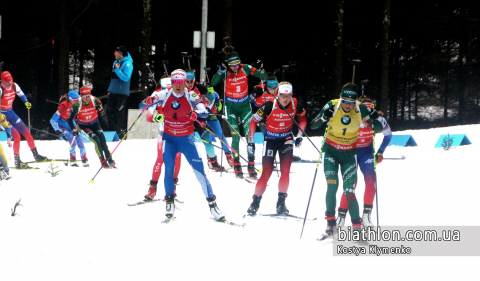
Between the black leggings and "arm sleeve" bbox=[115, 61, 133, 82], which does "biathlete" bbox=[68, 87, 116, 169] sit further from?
"arm sleeve" bbox=[115, 61, 133, 82]

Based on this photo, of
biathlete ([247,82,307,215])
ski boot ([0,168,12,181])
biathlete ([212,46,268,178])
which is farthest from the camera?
biathlete ([212,46,268,178])

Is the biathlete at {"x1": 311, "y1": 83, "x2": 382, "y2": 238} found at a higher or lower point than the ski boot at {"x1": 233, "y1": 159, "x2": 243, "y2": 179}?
higher

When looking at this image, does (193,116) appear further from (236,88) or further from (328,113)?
(236,88)

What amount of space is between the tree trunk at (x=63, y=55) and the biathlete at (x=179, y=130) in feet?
51.8

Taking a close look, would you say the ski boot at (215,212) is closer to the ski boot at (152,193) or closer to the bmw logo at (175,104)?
the bmw logo at (175,104)

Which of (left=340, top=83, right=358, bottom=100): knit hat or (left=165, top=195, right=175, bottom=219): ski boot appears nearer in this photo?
(left=340, top=83, right=358, bottom=100): knit hat

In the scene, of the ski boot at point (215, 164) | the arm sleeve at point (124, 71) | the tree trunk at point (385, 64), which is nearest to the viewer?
the ski boot at point (215, 164)

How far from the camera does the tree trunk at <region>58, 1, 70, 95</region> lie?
22453mm

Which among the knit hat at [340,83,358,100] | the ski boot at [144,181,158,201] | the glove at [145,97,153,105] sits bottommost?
the ski boot at [144,181,158,201]

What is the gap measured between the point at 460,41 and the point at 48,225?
2969 centimetres

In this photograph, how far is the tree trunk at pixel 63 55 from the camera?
2245 centimetres

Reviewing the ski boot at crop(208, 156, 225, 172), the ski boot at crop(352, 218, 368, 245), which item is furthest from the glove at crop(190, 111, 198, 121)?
the ski boot at crop(208, 156, 225, 172)

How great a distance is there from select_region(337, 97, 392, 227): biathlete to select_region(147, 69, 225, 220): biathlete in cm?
201

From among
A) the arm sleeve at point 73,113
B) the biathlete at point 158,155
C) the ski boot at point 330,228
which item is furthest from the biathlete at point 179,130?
the arm sleeve at point 73,113
